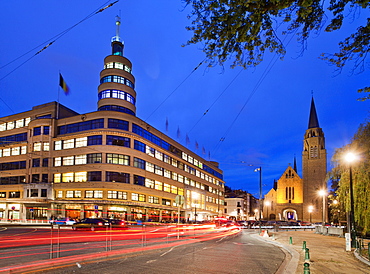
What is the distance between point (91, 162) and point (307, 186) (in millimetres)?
66898

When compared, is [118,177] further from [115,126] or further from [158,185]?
[158,185]

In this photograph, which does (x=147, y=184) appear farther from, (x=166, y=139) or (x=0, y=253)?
(x=0, y=253)

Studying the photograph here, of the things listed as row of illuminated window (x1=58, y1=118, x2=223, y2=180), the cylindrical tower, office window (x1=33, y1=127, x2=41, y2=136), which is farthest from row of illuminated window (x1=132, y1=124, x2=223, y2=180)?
office window (x1=33, y1=127, x2=41, y2=136)

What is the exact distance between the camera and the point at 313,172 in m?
93.3

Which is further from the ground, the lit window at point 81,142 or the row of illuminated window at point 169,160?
the lit window at point 81,142

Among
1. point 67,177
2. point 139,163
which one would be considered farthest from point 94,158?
point 139,163

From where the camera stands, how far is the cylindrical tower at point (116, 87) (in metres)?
56.8

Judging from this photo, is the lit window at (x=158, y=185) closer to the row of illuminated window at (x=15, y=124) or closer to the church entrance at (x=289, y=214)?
the row of illuminated window at (x=15, y=124)

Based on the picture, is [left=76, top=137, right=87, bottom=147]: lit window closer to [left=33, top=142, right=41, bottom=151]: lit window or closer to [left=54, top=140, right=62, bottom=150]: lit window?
[left=54, top=140, right=62, bottom=150]: lit window

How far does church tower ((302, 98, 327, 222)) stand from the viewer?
91.2 m

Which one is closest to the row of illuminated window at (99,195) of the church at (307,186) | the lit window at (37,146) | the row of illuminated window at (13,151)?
the lit window at (37,146)

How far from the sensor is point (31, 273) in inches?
369

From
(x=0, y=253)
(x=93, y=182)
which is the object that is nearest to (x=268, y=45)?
(x=0, y=253)

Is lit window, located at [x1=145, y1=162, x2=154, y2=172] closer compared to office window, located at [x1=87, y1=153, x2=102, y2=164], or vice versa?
office window, located at [x1=87, y1=153, x2=102, y2=164]
